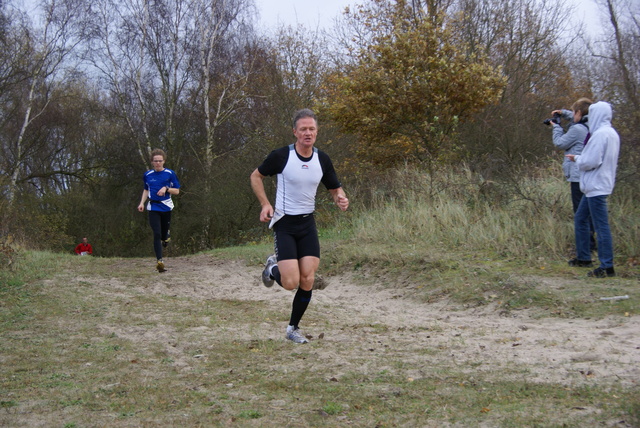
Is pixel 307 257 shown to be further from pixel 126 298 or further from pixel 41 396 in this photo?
pixel 126 298

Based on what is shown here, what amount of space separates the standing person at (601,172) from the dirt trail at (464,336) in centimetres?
147

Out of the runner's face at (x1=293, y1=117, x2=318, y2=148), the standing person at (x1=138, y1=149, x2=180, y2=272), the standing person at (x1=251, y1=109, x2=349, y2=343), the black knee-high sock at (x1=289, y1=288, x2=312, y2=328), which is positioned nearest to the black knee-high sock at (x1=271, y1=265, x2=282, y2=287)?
the standing person at (x1=251, y1=109, x2=349, y2=343)

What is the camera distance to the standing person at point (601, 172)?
291 inches

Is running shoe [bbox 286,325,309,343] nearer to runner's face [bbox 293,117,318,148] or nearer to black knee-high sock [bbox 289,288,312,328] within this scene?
black knee-high sock [bbox 289,288,312,328]

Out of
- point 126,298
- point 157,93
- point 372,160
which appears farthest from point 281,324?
point 157,93

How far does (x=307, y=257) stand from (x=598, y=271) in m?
3.84

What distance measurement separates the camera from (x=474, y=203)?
11547mm

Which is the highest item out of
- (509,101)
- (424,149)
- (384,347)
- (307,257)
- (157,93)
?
(157,93)

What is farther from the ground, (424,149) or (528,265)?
(424,149)

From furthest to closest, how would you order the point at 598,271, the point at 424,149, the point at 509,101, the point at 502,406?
the point at 509,101 < the point at 424,149 < the point at 598,271 < the point at 502,406

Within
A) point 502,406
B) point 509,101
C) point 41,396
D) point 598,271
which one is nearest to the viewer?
point 502,406

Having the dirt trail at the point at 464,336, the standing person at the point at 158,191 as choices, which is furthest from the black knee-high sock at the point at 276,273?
the standing person at the point at 158,191

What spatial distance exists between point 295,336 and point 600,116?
4619 millimetres

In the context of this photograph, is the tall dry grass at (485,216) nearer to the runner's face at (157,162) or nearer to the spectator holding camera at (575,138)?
the spectator holding camera at (575,138)
